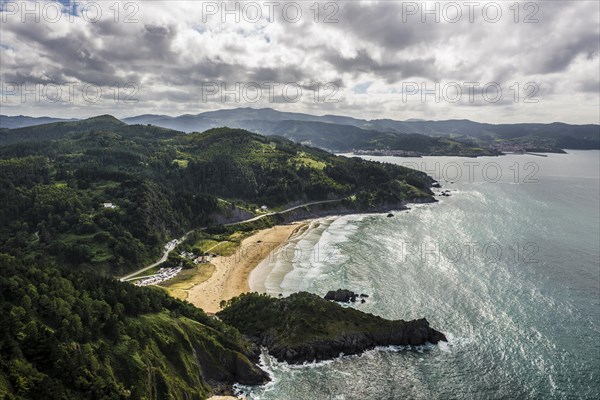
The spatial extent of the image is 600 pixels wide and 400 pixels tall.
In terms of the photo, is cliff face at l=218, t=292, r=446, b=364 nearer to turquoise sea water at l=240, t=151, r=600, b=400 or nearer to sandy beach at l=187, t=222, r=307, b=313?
turquoise sea water at l=240, t=151, r=600, b=400

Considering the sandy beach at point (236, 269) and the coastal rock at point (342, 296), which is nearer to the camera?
the coastal rock at point (342, 296)

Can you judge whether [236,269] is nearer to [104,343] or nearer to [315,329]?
[315,329]

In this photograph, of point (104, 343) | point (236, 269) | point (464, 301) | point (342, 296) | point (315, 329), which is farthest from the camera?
point (236, 269)

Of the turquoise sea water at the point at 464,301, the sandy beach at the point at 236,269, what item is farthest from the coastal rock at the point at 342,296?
the sandy beach at the point at 236,269

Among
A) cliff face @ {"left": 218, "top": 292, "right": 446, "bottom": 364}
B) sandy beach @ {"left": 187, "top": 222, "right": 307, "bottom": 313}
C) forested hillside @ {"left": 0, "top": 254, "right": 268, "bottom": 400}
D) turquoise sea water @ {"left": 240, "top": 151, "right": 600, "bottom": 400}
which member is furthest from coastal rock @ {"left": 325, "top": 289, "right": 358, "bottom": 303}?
forested hillside @ {"left": 0, "top": 254, "right": 268, "bottom": 400}

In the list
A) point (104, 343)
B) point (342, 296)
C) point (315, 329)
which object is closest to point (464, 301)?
point (342, 296)

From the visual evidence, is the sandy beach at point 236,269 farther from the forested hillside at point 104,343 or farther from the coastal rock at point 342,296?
the forested hillside at point 104,343

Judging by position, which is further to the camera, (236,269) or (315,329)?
(236,269)
